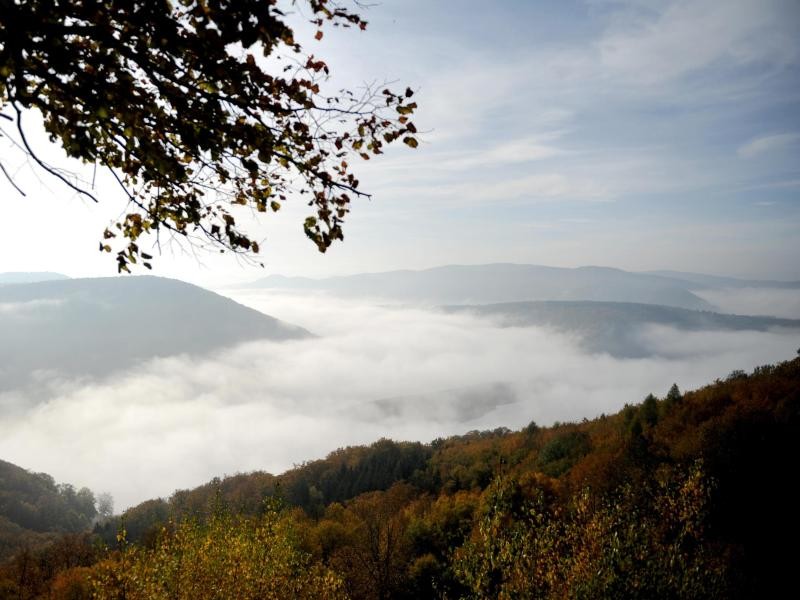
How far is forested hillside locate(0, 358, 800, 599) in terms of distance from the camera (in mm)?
11984

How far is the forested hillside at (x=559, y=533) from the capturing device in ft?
39.3

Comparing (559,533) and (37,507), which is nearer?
(559,533)

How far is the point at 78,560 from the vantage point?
46.6 m

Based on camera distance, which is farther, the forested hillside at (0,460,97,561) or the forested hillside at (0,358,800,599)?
the forested hillside at (0,460,97,561)

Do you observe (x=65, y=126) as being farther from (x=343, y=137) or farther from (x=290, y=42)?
(x=343, y=137)

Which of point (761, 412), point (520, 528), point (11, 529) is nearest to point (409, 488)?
point (761, 412)

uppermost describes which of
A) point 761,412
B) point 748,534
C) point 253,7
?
point 253,7

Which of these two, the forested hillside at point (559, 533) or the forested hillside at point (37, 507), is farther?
the forested hillside at point (37, 507)

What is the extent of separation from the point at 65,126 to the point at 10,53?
808 mm

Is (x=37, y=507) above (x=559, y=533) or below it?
below

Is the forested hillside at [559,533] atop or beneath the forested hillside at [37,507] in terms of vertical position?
atop

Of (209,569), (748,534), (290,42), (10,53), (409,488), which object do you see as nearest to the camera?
(10,53)

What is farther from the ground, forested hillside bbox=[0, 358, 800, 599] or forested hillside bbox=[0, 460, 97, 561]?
forested hillside bbox=[0, 358, 800, 599]

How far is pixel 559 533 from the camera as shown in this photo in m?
17.8
